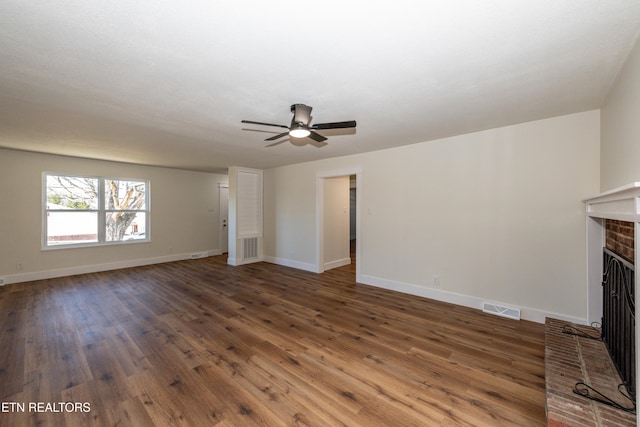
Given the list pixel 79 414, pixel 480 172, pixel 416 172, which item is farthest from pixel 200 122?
pixel 480 172

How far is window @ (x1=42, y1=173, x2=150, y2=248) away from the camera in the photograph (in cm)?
530

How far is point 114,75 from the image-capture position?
210 centimetres

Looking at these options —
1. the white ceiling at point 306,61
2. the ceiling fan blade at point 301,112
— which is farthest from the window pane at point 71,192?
the ceiling fan blade at point 301,112

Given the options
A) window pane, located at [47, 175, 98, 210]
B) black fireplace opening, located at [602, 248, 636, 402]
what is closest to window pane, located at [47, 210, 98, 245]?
window pane, located at [47, 175, 98, 210]

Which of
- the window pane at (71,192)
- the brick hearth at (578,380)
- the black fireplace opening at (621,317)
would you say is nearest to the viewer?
the brick hearth at (578,380)

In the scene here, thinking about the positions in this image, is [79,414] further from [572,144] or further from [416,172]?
[572,144]

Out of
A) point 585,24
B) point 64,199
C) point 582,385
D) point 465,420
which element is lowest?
point 465,420

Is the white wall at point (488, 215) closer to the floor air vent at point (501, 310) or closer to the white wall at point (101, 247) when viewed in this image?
the floor air vent at point (501, 310)

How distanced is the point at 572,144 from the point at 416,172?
72.3 inches

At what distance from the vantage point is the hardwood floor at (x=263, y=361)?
1.82 m

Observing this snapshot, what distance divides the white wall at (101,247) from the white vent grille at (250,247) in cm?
178

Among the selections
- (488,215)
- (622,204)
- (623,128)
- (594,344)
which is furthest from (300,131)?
(594,344)

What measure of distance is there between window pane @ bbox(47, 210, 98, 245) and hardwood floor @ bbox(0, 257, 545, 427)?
1548 millimetres

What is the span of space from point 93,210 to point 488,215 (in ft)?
25.1
